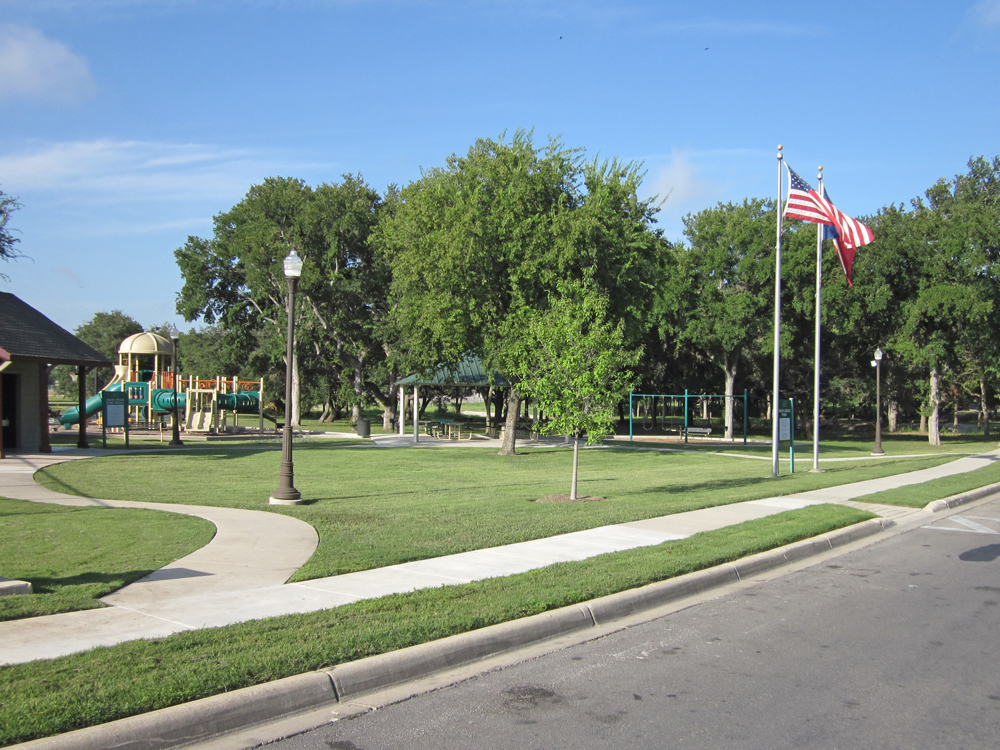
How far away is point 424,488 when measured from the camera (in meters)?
16.6

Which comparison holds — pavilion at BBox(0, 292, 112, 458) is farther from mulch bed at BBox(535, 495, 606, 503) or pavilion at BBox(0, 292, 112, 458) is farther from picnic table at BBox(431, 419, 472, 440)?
picnic table at BBox(431, 419, 472, 440)

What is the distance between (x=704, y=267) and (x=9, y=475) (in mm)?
37868

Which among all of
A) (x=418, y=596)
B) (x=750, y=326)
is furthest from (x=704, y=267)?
(x=418, y=596)

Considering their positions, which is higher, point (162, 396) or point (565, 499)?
point (162, 396)

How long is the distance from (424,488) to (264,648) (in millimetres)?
11005

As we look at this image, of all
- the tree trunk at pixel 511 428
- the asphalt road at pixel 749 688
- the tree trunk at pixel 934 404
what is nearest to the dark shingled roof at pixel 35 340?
the tree trunk at pixel 511 428

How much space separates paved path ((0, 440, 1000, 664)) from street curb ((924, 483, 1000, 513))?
4.17 m

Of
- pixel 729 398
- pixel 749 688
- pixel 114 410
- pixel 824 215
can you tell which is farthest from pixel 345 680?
pixel 729 398

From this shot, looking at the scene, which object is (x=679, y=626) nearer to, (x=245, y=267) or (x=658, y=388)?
(x=245, y=267)

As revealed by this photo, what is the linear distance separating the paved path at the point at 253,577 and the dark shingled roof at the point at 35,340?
12365mm

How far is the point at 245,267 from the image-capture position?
5175cm

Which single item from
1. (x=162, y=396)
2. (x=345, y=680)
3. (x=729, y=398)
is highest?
(x=729, y=398)

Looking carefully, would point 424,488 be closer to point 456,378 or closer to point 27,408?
point 27,408

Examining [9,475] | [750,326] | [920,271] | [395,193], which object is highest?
[395,193]
